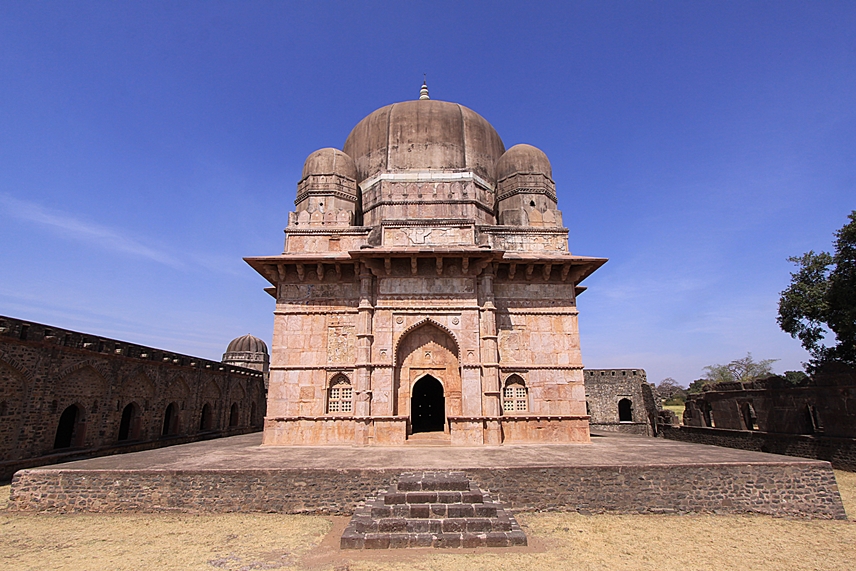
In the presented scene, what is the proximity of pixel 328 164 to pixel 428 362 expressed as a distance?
359 inches

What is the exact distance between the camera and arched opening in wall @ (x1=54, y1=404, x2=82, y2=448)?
15728mm

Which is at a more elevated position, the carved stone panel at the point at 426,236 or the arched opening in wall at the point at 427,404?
the carved stone panel at the point at 426,236

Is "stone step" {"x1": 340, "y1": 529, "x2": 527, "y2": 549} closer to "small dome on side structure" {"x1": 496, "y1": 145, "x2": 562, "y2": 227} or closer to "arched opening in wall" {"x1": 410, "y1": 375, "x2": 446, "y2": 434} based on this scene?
"small dome on side structure" {"x1": 496, "y1": 145, "x2": 562, "y2": 227}

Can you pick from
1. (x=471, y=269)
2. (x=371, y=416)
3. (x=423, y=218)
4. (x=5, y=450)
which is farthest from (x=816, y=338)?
(x=5, y=450)

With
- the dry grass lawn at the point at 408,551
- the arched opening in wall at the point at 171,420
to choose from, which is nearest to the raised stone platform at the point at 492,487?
the dry grass lawn at the point at 408,551

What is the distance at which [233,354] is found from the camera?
3725cm

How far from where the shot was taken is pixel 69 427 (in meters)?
15.9

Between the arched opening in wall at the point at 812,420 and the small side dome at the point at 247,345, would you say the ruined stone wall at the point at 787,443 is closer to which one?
the arched opening in wall at the point at 812,420

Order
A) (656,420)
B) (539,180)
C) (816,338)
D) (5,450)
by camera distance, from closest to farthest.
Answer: (5,450) → (539,180) → (816,338) → (656,420)

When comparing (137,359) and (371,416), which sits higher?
→ (137,359)

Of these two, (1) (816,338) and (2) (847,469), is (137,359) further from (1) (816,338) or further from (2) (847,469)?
(1) (816,338)

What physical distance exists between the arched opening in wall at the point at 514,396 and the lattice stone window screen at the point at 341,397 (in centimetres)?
514

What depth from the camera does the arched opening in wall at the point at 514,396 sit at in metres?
15.2

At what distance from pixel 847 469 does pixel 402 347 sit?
1683 cm
